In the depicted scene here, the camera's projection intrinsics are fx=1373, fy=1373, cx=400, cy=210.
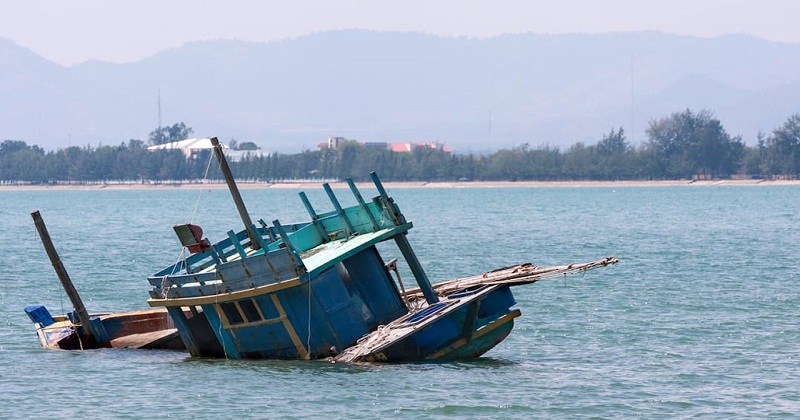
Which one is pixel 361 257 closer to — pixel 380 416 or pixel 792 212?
pixel 380 416

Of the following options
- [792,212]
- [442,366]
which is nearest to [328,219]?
[442,366]

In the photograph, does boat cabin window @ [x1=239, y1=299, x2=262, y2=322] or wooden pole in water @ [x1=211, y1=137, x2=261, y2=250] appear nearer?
boat cabin window @ [x1=239, y1=299, x2=262, y2=322]

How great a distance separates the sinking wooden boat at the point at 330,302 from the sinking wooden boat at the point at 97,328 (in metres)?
3.23

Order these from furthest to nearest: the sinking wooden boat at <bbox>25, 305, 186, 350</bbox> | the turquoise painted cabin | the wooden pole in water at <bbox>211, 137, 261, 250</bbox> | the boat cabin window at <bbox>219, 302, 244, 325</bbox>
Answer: the sinking wooden boat at <bbox>25, 305, 186, 350</bbox>, the wooden pole in water at <bbox>211, 137, 261, 250</bbox>, the boat cabin window at <bbox>219, 302, 244, 325</bbox>, the turquoise painted cabin

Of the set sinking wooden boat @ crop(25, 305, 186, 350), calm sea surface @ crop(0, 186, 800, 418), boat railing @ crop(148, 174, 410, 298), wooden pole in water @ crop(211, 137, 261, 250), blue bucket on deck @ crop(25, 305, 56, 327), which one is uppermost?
wooden pole in water @ crop(211, 137, 261, 250)

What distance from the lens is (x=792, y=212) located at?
127 m

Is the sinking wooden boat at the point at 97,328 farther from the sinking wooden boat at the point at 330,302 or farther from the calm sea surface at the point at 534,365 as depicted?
the sinking wooden boat at the point at 330,302

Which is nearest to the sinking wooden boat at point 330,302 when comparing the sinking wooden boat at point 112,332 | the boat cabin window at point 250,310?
the boat cabin window at point 250,310

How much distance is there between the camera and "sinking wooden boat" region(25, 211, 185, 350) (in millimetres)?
34031

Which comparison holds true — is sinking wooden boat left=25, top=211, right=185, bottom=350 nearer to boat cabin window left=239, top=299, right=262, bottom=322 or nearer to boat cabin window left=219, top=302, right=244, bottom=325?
boat cabin window left=219, top=302, right=244, bottom=325

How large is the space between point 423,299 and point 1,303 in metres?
18.9

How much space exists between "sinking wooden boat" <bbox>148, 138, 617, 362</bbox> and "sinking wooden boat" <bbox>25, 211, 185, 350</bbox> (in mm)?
3231

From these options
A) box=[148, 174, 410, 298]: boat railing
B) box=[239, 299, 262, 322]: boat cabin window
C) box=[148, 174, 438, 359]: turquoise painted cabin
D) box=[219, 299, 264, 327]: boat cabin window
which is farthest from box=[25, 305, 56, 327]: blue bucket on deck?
box=[239, 299, 262, 322]: boat cabin window

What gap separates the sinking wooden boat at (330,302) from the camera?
92.4 ft
